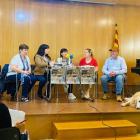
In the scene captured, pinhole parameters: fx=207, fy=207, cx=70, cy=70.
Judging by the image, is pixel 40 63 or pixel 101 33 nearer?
pixel 40 63

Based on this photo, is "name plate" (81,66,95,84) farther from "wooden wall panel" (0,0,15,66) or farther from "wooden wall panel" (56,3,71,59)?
"wooden wall panel" (0,0,15,66)

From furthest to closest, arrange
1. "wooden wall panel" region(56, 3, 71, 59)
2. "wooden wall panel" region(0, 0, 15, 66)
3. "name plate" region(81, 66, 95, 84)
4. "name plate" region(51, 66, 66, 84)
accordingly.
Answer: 1. "wooden wall panel" region(56, 3, 71, 59)
2. "wooden wall panel" region(0, 0, 15, 66)
3. "name plate" region(81, 66, 95, 84)
4. "name plate" region(51, 66, 66, 84)

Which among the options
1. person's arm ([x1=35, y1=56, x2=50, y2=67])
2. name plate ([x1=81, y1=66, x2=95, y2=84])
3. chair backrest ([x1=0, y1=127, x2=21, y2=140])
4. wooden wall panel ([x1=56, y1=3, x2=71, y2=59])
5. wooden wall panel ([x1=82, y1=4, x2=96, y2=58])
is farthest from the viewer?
wooden wall panel ([x1=82, y1=4, x2=96, y2=58])

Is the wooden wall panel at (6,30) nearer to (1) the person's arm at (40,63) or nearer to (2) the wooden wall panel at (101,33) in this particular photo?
(1) the person's arm at (40,63)

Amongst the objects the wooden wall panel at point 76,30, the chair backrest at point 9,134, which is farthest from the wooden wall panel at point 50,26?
the chair backrest at point 9,134

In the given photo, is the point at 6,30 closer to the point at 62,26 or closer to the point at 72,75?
the point at 62,26

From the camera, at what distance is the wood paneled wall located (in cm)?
497

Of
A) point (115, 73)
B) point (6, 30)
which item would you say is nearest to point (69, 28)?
point (6, 30)

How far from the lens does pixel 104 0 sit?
508 centimetres

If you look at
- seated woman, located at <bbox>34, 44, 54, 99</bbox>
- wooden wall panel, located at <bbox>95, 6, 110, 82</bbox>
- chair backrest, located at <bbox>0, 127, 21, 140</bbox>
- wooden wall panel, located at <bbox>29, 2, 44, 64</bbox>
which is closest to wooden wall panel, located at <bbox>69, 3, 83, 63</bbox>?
wooden wall panel, located at <bbox>95, 6, 110, 82</bbox>

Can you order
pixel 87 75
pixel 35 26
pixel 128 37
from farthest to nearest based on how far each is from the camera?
pixel 128 37 < pixel 35 26 < pixel 87 75

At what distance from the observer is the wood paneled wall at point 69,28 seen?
4.97m

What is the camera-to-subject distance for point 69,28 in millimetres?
5305

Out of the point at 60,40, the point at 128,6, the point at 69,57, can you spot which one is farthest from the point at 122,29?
the point at 69,57
